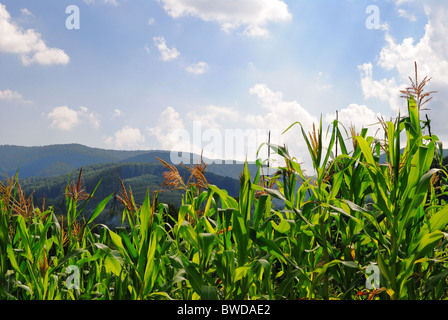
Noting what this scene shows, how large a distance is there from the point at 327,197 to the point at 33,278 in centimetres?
187

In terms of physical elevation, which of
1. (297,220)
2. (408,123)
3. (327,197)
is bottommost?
(297,220)

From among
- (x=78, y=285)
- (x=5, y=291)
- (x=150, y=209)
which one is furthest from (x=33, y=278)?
(x=150, y=209)

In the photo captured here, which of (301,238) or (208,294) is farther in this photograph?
(301,238)

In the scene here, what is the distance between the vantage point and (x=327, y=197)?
6.59 ft

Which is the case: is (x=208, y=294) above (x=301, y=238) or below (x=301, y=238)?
below

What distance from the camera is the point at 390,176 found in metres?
1.92

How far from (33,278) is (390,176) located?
7.26 ft

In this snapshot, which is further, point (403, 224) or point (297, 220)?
point (297, 220)
